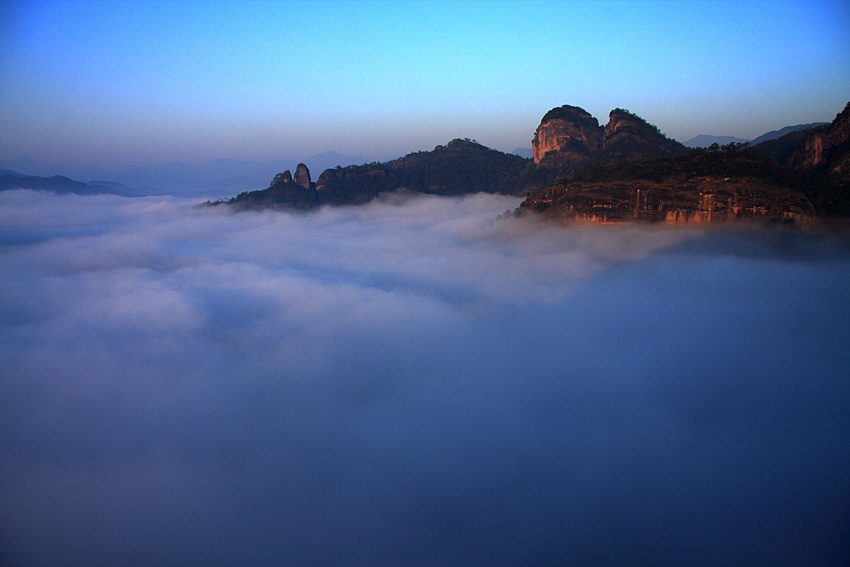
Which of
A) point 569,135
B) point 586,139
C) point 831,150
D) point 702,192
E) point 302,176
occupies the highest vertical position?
point 569,135

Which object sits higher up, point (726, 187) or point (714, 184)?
point (714, 184)

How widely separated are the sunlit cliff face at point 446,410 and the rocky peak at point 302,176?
169 feet

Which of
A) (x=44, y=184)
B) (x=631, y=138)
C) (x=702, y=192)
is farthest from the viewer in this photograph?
(x=44, y=184)

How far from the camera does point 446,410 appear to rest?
34.4 metres

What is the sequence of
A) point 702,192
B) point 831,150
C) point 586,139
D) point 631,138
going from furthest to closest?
point 586,139
point 631,138
point 831,150
point 702,192

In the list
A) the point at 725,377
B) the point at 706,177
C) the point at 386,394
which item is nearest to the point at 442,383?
the point at 386,394

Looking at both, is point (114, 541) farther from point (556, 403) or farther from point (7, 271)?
point (7, 271)

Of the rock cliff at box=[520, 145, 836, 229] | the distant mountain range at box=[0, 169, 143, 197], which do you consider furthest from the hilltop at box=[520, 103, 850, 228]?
the distant mountain range at box=[0, 169, 143, 197]

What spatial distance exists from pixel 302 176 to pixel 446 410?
8942 cm

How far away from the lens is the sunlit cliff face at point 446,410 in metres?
22.7

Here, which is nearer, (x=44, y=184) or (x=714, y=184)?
(x=714, y=184)

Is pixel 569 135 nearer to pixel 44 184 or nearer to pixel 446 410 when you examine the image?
pixel 446 410

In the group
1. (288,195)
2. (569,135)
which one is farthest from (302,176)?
(569,135)

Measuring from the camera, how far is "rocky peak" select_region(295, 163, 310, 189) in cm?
10800
